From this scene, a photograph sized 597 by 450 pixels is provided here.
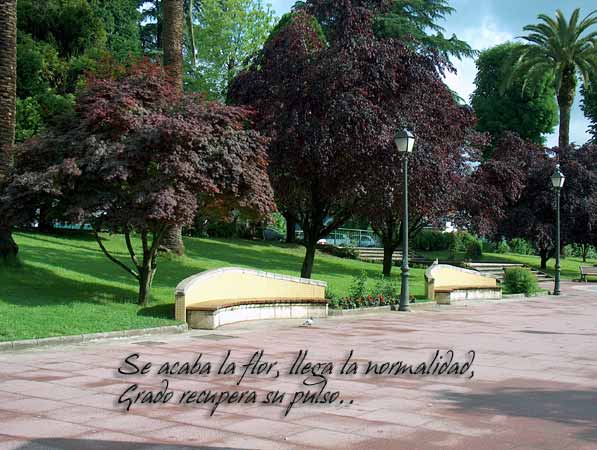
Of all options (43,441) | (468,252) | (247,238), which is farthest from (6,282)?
(468,252)

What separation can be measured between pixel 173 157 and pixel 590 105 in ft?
182

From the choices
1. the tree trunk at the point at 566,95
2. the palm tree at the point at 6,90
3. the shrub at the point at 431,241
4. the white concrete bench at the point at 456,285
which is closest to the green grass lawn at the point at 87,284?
the palm tree at the point at 6,90

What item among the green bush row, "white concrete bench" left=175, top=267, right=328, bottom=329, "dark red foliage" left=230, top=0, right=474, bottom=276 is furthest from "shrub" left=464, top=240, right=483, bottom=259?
"white concrete bench" left=175, top=267, right=328, bottom=329

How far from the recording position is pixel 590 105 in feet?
203

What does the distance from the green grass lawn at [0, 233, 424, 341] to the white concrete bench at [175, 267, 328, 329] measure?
0.62 metres

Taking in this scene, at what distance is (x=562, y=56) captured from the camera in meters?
47.5

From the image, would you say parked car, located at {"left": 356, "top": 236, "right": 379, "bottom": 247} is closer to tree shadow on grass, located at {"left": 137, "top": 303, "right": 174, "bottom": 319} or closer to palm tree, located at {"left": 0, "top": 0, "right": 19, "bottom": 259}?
palm tree, located at {"left": 0, "top": 0, "right": 19, "bottom": 259}

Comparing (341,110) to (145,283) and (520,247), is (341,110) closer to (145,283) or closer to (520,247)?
(145,283)

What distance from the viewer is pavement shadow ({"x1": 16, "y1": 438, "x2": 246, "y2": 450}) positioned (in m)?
5.84

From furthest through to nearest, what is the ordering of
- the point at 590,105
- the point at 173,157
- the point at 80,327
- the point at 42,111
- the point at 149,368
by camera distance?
the point at 590,105, the point at 42,111, the point at 173,157, the point at 80,327, the point at 149,368

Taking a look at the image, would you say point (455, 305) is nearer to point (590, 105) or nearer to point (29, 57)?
point (29, 57)

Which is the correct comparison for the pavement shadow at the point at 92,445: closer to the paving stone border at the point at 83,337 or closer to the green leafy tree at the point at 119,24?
the paving stone border at the point at 83,337

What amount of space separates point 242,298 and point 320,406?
951 cm

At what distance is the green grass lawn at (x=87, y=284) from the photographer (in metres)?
13.0
